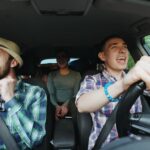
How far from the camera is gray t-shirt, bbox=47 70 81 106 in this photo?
5.01 m

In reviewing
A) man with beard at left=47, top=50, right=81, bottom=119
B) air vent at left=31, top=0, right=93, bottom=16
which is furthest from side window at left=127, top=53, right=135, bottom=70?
air vent at left=31, top=0, right=93, bottom=16

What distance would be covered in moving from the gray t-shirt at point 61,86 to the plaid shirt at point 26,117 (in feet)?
7.00

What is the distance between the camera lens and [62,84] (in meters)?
5.41

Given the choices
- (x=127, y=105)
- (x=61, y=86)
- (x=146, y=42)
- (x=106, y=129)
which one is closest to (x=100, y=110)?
(x=106, y=129)

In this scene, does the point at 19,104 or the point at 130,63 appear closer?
the point at 19,104

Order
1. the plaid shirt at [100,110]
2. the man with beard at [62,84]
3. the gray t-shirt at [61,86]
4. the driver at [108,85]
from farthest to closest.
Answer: the gray t-shirt at [61,86], the man with beard at [62,84], the plaid shirt at [100,110], the driver at [108,85]

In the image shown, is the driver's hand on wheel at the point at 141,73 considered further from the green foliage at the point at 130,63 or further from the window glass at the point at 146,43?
the window glass at the point at 146,43

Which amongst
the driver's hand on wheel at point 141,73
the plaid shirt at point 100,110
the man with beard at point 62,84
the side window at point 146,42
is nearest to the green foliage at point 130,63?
the side window at point 146,42

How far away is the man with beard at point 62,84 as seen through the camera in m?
4.87

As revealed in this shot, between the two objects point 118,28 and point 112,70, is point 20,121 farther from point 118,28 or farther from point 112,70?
point 118,28

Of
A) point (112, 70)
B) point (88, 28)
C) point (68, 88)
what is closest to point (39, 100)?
point (112, 70)

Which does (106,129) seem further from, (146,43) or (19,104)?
(146,43)

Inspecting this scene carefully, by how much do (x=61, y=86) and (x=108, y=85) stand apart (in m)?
3.10

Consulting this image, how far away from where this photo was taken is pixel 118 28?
3312 millimetres
